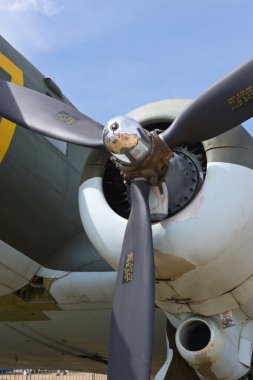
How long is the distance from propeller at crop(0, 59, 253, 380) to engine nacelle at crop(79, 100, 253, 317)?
0.71 ft

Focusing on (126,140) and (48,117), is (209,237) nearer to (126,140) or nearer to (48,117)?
(126,140)

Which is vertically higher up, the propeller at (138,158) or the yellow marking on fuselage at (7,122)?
the yellow marking on fuselage at (7,122)

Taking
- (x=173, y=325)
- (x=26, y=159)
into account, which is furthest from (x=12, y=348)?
(x=173, y=325)

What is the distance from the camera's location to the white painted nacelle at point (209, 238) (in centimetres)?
442

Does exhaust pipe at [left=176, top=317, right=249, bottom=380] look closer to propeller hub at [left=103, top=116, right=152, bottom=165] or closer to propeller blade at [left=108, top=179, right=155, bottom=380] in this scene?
propeller blade at [left=108, top=179, right=155, bottom=380]

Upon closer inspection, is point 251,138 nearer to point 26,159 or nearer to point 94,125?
point 94,125

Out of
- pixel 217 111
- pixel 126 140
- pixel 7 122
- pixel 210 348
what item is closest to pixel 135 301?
pixel 210 348

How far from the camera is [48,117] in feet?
17.2

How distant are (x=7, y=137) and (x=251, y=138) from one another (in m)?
2.74

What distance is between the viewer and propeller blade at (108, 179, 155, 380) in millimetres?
3926

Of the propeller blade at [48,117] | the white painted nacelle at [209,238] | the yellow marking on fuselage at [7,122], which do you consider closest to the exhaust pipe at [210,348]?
the white painted nacelle at [209,238]

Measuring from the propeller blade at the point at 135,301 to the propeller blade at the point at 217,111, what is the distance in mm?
492

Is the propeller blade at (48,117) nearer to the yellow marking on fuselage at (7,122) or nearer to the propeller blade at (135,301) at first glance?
the propeller blade at (135,301)

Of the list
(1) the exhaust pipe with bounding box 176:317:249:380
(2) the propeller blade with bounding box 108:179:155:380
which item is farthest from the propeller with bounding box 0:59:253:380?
(1) the exhaust pipe with bounding box 176:317:249:380
